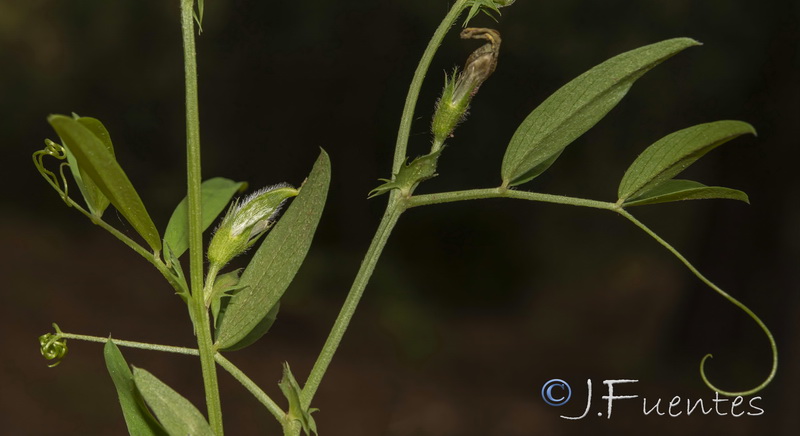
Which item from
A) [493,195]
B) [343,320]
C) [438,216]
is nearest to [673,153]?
[493,195]

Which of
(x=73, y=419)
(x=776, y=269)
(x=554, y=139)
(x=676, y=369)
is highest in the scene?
(x=776, y=269)

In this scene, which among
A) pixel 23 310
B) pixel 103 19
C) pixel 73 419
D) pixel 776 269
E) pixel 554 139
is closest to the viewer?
pixel 554 139

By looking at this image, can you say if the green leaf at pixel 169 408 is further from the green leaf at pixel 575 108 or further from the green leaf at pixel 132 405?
the green leaf at pixel 575 108

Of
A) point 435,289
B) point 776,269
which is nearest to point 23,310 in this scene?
point 435,289

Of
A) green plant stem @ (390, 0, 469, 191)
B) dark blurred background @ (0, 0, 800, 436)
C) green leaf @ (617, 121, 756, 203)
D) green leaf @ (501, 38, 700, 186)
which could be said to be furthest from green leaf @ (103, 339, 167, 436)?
dark blurred background @ (0, 0, 800, 436)

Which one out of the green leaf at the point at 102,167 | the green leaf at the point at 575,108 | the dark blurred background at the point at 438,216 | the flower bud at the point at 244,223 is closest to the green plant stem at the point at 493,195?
the green leaf at the point at 575,108

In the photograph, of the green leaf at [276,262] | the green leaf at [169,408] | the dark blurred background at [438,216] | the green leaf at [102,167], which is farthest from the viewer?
the dark blurred background at [438,216]

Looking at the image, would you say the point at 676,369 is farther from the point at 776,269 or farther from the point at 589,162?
the point at 589,162
